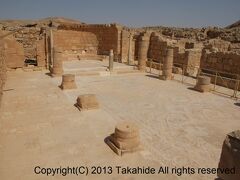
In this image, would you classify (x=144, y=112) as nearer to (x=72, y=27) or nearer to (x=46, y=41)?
(x=46, y=41)

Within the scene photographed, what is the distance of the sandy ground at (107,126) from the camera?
5.50 meters

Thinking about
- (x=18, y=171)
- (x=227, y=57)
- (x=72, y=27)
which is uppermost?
(x=72, y=27)

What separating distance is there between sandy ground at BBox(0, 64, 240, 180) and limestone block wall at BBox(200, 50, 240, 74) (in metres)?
3.49

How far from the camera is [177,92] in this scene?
12.0 metres

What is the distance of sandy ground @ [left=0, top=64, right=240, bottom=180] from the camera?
550cm

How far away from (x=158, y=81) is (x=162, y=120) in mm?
6602

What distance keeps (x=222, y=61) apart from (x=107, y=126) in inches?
408

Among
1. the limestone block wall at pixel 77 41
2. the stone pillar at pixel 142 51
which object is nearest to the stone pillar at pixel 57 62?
the stone pillar at pixel 142 51

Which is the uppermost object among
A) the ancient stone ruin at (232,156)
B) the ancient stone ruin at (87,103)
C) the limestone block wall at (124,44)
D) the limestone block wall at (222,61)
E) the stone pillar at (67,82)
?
the limestone block wall at (124,44)

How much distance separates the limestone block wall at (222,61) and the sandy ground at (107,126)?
349 centimetres

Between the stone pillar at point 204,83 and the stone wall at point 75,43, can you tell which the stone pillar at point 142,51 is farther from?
the stone wall at point 75,43

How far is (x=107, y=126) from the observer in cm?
744

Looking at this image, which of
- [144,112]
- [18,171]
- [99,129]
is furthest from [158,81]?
[18,171]

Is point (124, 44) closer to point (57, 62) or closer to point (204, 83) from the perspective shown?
point (57, 62)
